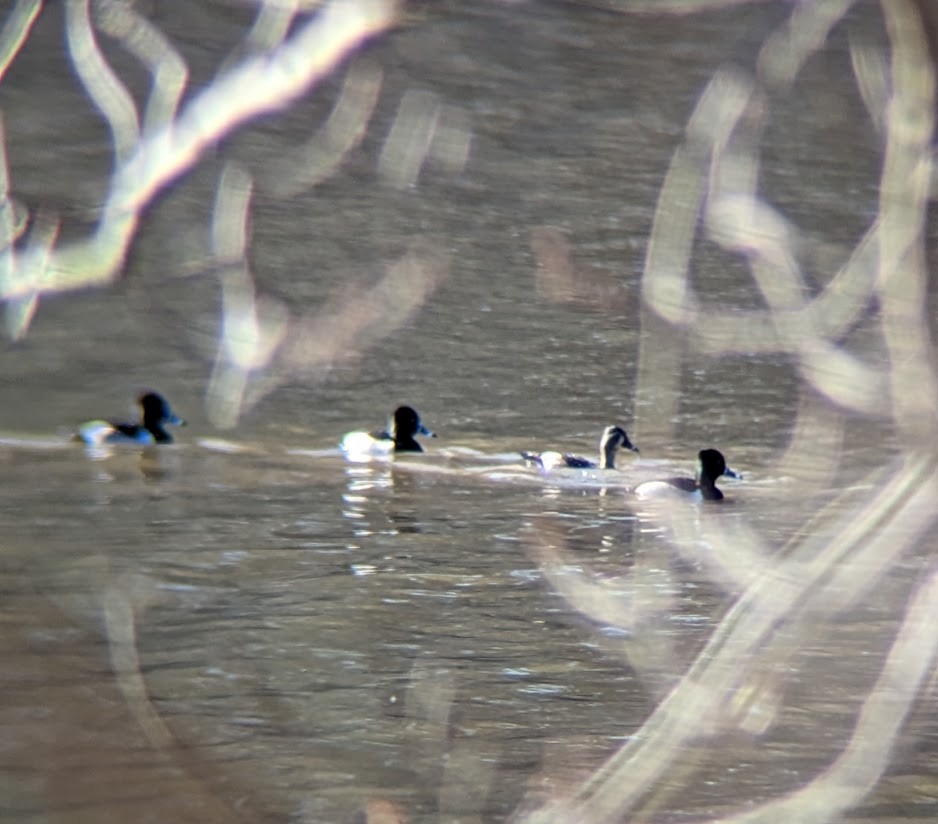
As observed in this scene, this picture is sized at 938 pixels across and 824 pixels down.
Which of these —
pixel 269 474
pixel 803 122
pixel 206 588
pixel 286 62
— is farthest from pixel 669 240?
pixel 803 122

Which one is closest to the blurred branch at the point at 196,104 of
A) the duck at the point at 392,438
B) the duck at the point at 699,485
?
the duck at the point at 699,485

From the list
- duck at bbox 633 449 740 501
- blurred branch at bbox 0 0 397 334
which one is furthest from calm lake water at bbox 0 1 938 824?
blurred branch at bbox 0 0 397 334

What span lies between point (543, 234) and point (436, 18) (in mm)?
6166

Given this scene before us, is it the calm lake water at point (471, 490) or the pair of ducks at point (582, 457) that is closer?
the calm lake water at point (471, 490)

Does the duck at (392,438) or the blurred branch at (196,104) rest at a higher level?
the duck at (392,438)

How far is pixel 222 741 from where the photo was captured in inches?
216

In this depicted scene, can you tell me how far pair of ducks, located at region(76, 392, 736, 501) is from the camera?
11797 mm

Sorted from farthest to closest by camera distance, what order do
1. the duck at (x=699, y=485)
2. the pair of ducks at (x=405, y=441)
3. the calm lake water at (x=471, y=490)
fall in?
the pair of ducks at (x=405, y=441)
the duck at (x=699, y=485)
the calm lake water at (x=471, y=490)

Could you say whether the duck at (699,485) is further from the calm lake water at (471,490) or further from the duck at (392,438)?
the duck at (392,438)

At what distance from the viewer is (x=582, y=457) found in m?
12.9

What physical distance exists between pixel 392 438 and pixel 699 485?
7.83 feet

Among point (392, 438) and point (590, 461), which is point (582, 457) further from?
point (392, 438)

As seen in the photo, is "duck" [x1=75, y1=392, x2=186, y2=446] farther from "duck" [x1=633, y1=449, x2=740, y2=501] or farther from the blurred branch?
the blurred branch

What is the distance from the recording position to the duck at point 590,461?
12.3 meters
